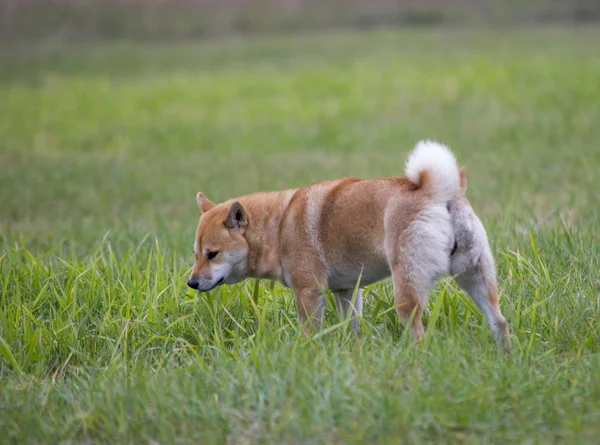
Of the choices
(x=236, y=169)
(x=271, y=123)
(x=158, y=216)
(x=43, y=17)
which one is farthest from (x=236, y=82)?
(x=43, y=17)

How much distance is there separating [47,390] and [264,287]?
166 centimetres

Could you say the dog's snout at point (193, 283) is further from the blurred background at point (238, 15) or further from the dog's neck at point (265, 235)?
the blurred background at point (238, 15)

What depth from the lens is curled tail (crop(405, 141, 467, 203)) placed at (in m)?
4.19

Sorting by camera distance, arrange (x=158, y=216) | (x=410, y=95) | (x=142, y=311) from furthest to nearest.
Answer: (x=410, y=95), (x=158, y=216), (x=142, y=311)

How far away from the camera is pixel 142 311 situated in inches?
196

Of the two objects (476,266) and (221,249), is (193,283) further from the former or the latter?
(476,266)

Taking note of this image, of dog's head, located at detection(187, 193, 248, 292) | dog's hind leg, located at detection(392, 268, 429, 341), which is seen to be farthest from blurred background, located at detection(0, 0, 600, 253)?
dog's hind leg, located at detection(392, 268, 429, 341)

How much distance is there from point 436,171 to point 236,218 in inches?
51.9

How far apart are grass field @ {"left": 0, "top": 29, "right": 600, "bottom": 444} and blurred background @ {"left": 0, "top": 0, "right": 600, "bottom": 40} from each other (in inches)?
456

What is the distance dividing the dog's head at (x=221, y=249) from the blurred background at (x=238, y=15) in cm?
2368

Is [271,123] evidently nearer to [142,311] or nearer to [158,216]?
[158,216]

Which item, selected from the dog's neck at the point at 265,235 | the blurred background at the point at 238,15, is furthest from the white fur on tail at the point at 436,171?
the blurred background at the point at 238,15

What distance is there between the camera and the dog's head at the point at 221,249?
4.93m

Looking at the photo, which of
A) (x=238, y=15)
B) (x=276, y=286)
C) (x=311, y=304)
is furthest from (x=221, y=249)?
(x=238, y=15)
